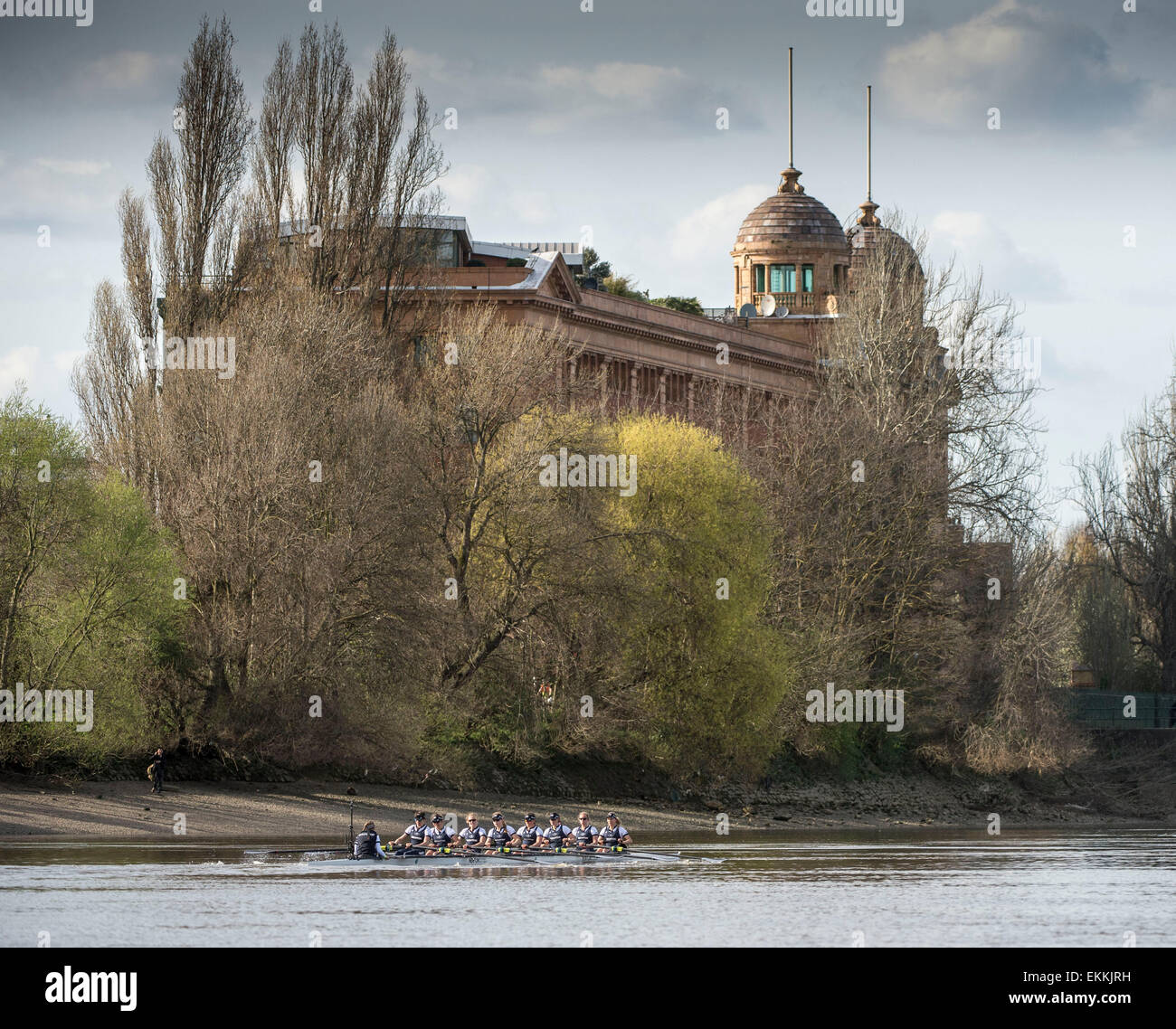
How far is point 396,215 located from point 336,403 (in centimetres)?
1394

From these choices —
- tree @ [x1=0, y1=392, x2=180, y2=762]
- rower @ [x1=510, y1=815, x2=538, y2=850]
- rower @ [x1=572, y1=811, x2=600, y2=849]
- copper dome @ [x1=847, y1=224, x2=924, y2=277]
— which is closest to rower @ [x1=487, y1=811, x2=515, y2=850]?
rower @ [x1=510, y1=815, x2=538, y2=850]

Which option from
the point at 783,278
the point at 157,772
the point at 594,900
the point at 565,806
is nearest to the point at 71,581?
the point at 157,772

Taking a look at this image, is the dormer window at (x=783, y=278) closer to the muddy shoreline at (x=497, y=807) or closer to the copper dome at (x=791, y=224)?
the copper dome at (x=791, y=224)

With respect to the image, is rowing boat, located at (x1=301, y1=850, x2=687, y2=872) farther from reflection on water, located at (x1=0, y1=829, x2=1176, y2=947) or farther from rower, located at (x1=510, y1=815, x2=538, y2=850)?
rower, located at (x1=510, y1=815, x2=538, y2=850)

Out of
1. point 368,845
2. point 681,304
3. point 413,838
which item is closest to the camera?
point 368,845

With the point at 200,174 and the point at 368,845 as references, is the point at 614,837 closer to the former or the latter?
the point at 368,845

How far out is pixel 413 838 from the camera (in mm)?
47406

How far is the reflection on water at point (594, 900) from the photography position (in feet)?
115

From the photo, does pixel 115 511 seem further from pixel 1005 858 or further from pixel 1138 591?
pixel 1138 591

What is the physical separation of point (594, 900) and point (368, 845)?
19.3 ft

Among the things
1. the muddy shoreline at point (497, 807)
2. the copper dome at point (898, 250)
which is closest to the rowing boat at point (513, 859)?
the muddy shoreline at point (497, 807)

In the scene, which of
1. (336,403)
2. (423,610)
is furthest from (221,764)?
(336,403)

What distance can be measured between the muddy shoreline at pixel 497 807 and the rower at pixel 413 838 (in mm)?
1672

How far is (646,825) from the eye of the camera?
60.0 m
